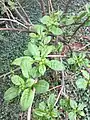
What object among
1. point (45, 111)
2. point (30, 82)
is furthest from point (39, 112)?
point (30, 82)

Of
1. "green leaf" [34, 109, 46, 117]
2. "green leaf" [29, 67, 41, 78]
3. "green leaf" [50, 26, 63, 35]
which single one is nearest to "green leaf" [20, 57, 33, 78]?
"green leaf" [29, 67, 41, 78]

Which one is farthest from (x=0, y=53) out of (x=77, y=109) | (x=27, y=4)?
(x=77, y=109)

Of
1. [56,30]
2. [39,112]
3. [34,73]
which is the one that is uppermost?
[56,30]

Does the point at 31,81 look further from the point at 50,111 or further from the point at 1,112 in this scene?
the point at 1,112

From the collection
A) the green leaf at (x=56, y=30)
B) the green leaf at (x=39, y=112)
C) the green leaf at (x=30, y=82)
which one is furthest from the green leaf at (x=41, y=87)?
the green leaf at (x=56, y=30)

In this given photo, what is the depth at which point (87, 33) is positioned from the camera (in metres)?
2.11

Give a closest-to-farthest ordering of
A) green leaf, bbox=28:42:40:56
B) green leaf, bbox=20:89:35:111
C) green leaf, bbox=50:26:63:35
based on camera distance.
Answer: green leaf, bbox=20:89:35:111, green leaf, bbox=28:42:40:56, green leaf, bbox=50:26:63:35

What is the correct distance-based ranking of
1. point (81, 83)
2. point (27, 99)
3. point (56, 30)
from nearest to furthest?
1. point (27, 99)
2. point (81, 83)
3. point (56, 30)

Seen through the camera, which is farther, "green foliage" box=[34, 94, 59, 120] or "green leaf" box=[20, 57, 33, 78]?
"green foliage" box=[34, 94, 59, 120]

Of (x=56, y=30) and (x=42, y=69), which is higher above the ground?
(x=56, y=30)

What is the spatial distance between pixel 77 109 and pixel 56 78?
0.58 meters

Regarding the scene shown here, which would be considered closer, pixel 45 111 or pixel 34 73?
pixel 34 73

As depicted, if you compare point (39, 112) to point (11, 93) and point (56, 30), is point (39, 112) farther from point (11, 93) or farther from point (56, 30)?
point (56, 30)

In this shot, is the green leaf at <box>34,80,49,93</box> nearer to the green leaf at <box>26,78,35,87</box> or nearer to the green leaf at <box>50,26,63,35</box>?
the green leaf at <box>26,78,35,87</box>
